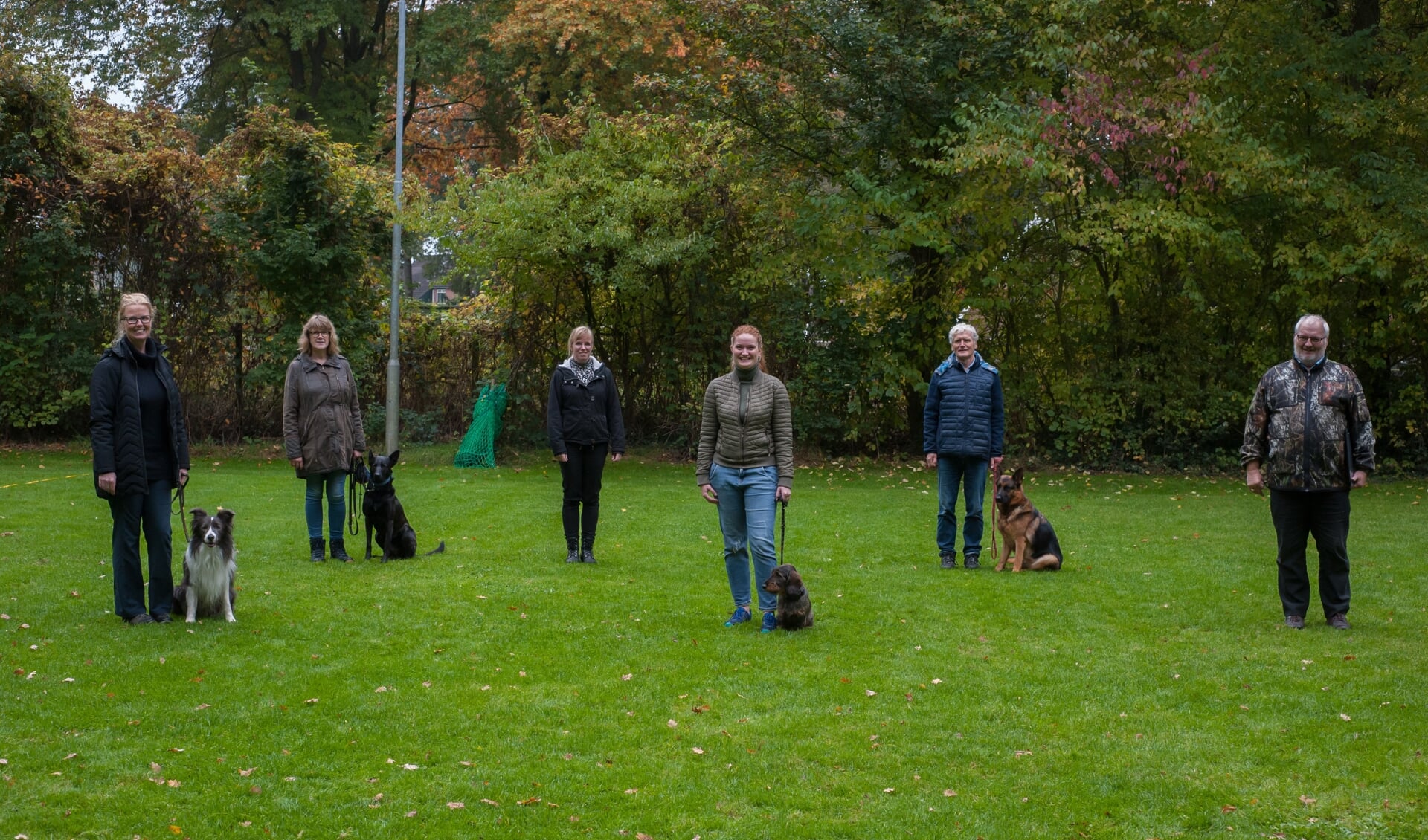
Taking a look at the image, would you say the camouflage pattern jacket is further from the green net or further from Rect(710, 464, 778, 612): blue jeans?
the green net

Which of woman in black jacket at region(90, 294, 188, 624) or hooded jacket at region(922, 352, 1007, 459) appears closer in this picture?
woman in black jacket at region(90, 294, 188, 624)

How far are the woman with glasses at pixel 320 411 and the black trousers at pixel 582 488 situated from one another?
171 centimetres

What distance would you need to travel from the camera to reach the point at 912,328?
61.6 ft

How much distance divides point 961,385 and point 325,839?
6531 mm

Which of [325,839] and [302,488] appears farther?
[302,488]

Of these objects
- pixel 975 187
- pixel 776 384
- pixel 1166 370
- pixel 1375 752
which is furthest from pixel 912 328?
pixel 1375 752

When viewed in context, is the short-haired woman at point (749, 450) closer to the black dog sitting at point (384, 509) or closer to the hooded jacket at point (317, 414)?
the black dog sitting at point (384, 509)

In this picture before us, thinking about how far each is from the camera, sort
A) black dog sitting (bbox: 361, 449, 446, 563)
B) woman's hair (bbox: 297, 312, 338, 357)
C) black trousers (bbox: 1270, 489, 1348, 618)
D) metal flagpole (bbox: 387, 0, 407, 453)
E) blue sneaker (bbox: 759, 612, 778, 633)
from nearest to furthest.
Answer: blue sneaker (bbox: 759, 612, 778, 633), black trousers (bbox: 1270, 489, 1348, 618), woman's hair (bbox: 297, 312, 338, 357), black dog sitting (bbox: 361, 449, 446, 563), metal flagpole (bbox: 387, 0, 407, 453)

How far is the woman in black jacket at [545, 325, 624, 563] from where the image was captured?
9844 mm

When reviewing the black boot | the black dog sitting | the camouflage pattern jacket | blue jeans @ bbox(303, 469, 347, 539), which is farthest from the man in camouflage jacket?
the black boot

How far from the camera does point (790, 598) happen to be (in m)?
7.41

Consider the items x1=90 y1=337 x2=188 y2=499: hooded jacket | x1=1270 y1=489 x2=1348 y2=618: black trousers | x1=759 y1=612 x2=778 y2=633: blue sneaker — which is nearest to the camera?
x1=90 y1=337 x2=188 y2=499: hooded jacket

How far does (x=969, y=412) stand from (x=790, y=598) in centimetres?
292

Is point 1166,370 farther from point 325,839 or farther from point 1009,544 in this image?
point 325,839
